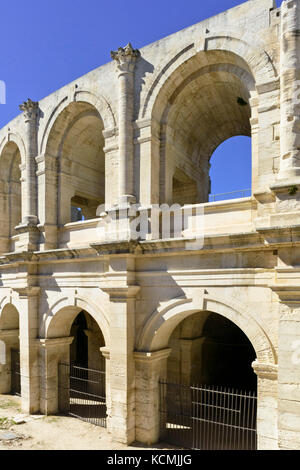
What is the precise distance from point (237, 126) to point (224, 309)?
6548mm

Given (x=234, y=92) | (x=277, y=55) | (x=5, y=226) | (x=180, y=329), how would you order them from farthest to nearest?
(x=5, y=226) < (x=180, y=329) < (x=234, y=92) < (x=277, y=55)

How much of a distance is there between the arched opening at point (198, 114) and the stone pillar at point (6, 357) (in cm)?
820

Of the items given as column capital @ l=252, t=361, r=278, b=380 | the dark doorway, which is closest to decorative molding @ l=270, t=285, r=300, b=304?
column capital @ l=252, t=361, r=278, b=380

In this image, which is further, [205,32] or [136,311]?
[136,311]

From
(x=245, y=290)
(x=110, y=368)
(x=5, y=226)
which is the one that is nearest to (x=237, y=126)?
(x=245, y=290)

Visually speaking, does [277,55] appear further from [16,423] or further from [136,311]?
[16,423]

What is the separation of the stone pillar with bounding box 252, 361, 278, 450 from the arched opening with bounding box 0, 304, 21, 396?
31.0 ft

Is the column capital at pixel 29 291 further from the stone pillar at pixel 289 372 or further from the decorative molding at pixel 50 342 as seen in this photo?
the stone pillar at pixel 289 372

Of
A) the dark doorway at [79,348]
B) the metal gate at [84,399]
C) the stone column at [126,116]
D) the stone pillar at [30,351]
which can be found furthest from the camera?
the dark doorway at [79,348]

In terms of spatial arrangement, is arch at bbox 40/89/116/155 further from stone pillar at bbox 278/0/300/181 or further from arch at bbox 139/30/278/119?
stone pillar at bbox 278/0/300/181

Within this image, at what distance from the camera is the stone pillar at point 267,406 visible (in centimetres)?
657

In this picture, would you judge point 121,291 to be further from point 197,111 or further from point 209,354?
point 197,111

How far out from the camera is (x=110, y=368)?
8633 millimetres

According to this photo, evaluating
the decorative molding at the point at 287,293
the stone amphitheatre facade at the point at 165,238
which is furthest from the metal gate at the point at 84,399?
the decorative molding at the point at 287,293
